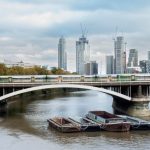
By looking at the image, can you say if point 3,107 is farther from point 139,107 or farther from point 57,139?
point 57,139

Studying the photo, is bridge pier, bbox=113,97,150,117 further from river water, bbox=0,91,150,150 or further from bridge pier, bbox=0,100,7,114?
bridge pier, bbox=0,100,7,114

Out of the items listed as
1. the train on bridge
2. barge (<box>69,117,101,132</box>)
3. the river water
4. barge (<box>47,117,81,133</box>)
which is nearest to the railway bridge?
the train on bridge

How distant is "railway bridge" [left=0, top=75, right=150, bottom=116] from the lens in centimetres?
8131

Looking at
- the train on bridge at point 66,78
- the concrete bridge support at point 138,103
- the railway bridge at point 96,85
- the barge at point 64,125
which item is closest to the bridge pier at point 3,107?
the railway bridge at point 96,85

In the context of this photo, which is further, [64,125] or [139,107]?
[139,107]

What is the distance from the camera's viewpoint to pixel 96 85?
272ft

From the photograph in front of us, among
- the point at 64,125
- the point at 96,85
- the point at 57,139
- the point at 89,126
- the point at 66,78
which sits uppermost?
the point at 66,78

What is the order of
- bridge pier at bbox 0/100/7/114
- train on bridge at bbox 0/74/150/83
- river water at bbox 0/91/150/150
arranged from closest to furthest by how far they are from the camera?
1. river water at bbox 0/91/150/150
2. train on bridge at bbox 0/74/150/83
3. bridge pier at bbox 0/100/7/114

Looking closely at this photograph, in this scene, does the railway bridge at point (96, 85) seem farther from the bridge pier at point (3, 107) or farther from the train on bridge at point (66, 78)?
the bridge pier at point (3, 107)

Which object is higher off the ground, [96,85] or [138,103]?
[96,85]

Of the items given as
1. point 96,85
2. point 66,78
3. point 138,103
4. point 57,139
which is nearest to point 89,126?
point 57,139

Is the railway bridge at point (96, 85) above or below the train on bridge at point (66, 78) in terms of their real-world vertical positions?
below

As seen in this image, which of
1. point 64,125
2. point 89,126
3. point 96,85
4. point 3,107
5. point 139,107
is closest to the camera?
point 89,126

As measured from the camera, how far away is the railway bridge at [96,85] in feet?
267
